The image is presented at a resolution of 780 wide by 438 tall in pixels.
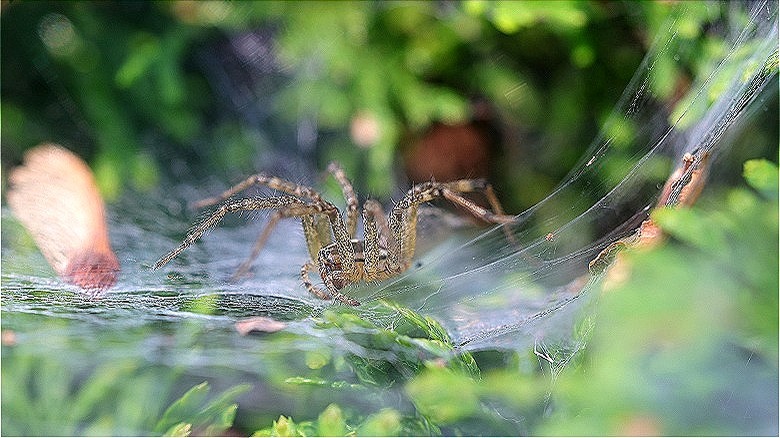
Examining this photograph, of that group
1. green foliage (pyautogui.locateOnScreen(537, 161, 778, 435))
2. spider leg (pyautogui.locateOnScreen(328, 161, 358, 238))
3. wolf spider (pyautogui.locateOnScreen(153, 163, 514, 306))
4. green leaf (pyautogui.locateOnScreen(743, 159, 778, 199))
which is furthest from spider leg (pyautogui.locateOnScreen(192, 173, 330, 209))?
green leaf (pyautogui.locateOnScreen(743, 159, 778, 199))

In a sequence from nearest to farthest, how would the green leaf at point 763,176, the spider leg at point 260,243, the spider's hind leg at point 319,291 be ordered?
the green leaf at point 763,176
the spider's hind leg at point 319,291
the spider leg at point 260,243

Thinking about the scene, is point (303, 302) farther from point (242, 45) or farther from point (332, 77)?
point (242, 45)

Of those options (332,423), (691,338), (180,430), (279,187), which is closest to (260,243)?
(279,187)

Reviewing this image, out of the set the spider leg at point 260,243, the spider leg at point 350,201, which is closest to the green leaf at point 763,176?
the spider leg at point 350,201

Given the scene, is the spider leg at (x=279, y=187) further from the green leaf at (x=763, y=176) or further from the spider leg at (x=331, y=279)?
the green leaf at (x=763, y=176)

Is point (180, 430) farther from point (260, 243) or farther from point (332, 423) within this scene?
point (260, 243)

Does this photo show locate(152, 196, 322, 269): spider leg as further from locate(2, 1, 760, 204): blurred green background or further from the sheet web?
locate(2, 1, 760, 204): blurred green background
